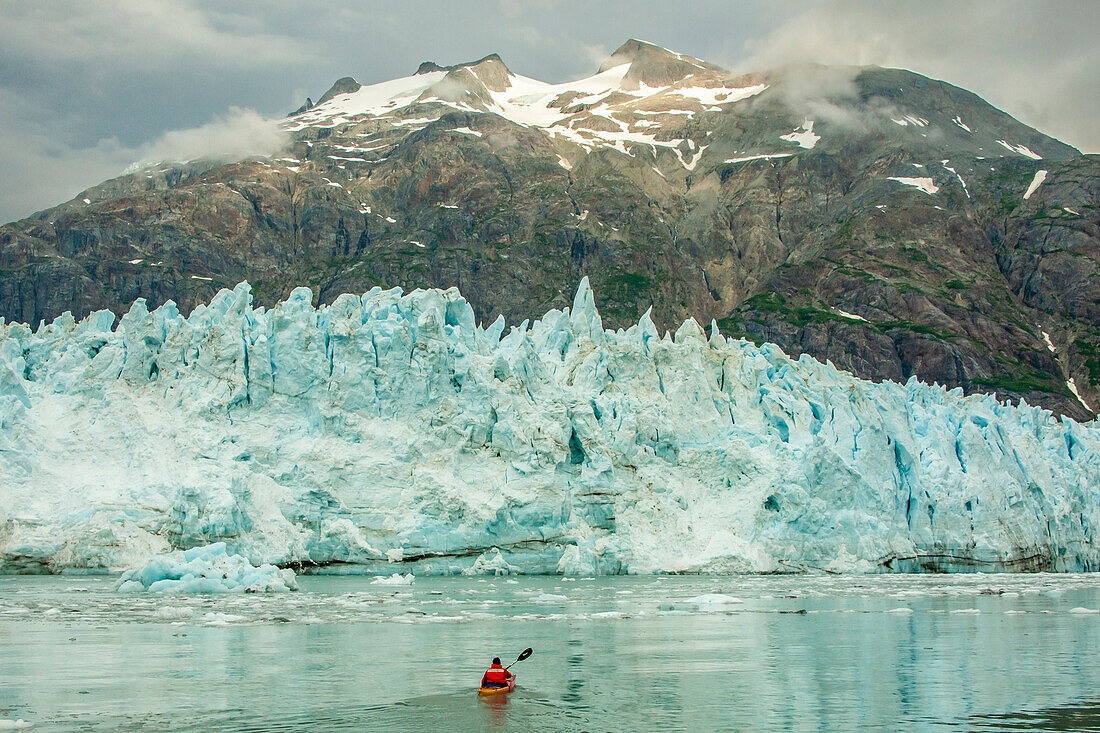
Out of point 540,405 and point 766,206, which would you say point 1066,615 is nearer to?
point 540,405

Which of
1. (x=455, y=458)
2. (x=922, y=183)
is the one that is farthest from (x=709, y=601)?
(x=922, y=183)

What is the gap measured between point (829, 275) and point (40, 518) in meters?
96.0

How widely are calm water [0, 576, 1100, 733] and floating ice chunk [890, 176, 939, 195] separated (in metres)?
107

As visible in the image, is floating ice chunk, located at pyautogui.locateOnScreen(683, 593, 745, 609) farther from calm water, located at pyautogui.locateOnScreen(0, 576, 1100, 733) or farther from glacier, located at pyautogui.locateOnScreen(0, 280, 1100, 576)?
glacier, located at pyautogui.locateOnScreen(0, 280, 1100, 576)

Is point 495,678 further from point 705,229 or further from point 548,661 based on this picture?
point 705,229

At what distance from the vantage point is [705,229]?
133625 millimetres

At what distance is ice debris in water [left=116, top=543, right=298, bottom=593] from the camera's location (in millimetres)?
24172

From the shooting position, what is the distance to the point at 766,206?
440 ft

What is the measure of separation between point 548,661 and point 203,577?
12906mm

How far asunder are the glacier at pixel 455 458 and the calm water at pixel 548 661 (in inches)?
178

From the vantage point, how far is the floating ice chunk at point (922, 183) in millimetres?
122500

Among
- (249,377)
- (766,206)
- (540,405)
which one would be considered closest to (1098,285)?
(766,206)

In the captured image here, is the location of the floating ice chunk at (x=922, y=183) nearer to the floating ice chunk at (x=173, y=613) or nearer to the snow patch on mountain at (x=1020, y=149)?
the snow patch on mountain at (x=1020, y=149)

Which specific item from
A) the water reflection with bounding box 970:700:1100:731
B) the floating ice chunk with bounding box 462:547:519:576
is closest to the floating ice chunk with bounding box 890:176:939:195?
the floating ice chunk with bounding box 462:547:519:576
